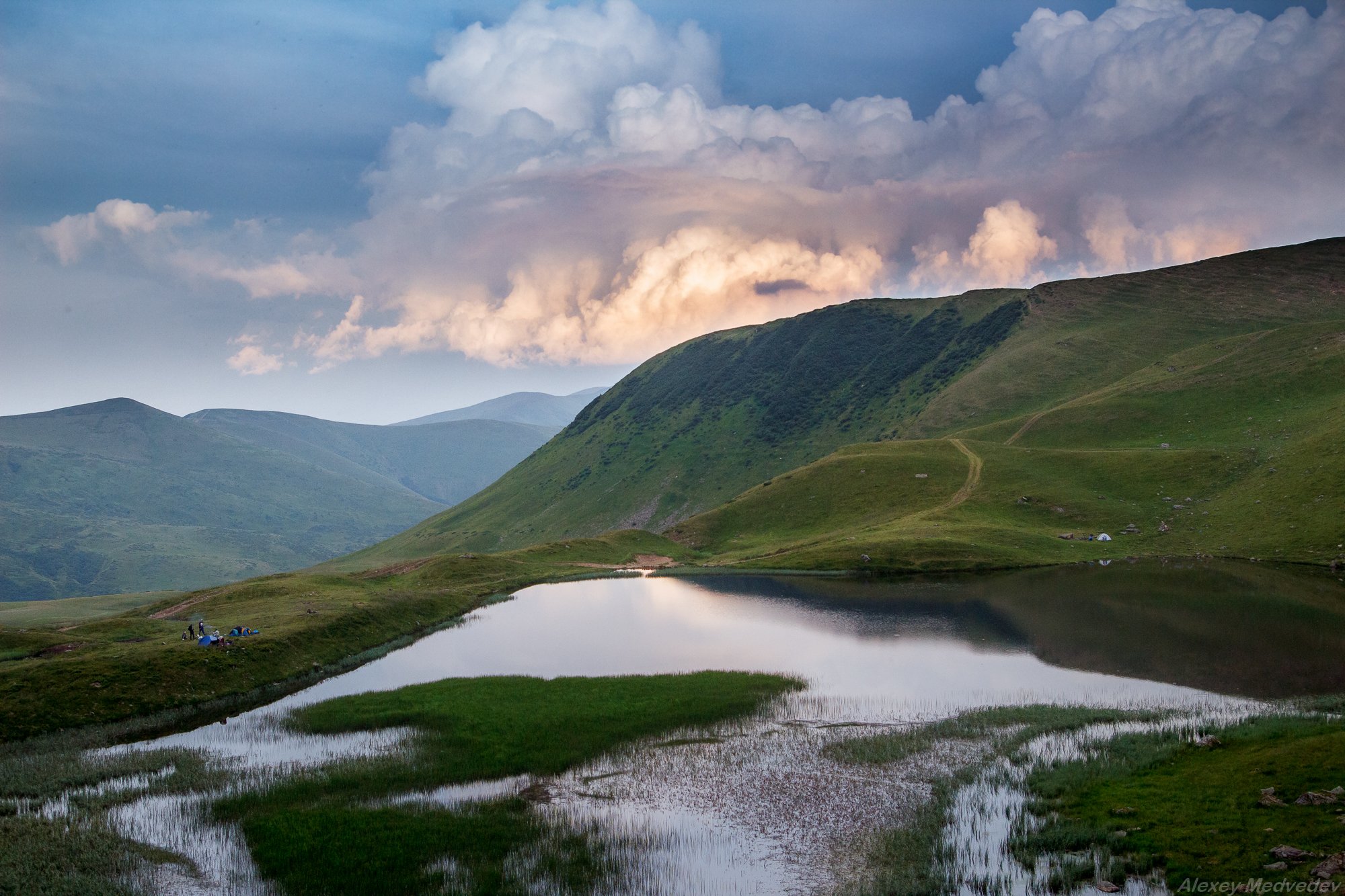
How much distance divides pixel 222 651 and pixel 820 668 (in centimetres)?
4014

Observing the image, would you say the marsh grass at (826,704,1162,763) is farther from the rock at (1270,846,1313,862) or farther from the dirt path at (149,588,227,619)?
the dirt path at (149,588,227,619)

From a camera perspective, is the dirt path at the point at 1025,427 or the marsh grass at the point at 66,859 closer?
the marsh grass at the point at 66,859

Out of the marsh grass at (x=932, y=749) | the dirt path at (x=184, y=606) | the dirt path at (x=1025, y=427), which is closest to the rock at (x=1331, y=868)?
the marsh grass at (x=932, y=749)

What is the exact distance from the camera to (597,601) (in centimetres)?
8400

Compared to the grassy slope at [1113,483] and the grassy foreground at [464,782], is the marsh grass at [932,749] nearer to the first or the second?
the grassy foreground at [464,782]

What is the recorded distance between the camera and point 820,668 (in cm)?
5109

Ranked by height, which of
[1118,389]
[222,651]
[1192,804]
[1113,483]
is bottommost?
[1192,804]

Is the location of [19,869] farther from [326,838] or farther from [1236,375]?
[1236,375]

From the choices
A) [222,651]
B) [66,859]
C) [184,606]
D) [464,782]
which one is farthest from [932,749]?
[184,606]

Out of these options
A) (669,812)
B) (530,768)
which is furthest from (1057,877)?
(530,768)

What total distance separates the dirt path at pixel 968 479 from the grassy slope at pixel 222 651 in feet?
195

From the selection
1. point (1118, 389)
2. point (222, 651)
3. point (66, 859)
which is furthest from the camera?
point (1118, 389)

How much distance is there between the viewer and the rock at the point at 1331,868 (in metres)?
19.6

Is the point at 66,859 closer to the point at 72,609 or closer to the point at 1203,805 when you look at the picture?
the point at 1203,805
